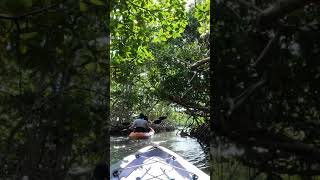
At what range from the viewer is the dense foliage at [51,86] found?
2.24m

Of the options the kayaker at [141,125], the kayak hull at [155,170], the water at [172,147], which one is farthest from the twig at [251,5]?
the kayaker at [141,125]

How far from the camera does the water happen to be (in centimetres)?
1482

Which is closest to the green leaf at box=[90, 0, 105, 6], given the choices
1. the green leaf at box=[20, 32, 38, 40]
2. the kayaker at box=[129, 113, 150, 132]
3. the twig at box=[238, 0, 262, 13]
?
the green leaf at box=[20, 32, 38, 40]

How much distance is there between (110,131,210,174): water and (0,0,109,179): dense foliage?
11146 millimetres

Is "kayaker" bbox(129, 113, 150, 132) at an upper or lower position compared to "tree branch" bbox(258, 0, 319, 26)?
lower

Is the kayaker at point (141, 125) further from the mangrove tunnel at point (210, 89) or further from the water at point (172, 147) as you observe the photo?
the mangrove tunnel at point (210, 89)

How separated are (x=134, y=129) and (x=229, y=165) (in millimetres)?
13339

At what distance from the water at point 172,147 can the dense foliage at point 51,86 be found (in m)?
11.1

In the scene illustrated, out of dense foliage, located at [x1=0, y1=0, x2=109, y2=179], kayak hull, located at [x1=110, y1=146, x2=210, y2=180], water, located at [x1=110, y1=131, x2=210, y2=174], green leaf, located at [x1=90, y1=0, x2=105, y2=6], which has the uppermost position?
green leaf, located at [x1=90, y1=0, x2=105, y2=6]

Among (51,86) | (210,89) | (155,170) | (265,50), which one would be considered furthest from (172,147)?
(265,50)

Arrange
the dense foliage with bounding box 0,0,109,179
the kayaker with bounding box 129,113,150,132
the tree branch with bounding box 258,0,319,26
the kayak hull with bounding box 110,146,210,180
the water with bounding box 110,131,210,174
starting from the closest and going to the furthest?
1. the tree branch with bounding box 258,0,319,26
2. the dense foliage with bounding box 0,0,109,179
3. the kayak hull with bounding box 110,146,210,180
4. the water with bounding box 110,131,210,174
5. the kayaker with bounding box 129,113,150,132

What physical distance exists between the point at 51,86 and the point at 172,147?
16.1 meters

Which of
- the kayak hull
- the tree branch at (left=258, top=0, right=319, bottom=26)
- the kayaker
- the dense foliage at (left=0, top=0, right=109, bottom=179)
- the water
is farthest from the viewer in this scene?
the kayaker

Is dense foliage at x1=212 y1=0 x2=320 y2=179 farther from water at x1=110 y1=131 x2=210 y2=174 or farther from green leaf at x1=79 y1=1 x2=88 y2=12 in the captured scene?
water at x1=110 y1=131 x2=210 y2=174
